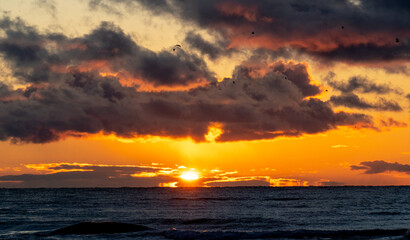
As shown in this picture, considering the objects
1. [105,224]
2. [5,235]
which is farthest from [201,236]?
[5,235]

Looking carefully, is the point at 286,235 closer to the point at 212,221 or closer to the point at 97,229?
the point at 212,221

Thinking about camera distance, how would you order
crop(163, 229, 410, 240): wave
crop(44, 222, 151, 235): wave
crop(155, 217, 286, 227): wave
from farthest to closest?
crop(155, 217, 286, 227): wave < crop(44, 222, 151, 235): wave < crop(163, 229, 410, 240): wave

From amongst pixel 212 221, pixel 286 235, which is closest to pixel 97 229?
pixel 212 221

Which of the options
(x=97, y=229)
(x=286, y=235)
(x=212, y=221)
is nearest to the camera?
(x=286, y=235)

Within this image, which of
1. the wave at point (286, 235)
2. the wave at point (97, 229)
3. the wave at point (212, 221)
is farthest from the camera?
the wave at point (212, 221)

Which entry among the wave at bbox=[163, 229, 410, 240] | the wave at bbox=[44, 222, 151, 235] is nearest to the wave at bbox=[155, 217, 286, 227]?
the wave at bbox=[44, 222, 151, 235]

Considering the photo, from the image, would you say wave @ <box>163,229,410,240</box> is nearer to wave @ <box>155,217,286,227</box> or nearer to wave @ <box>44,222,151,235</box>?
wave @ <box>44,222,151,235</box>

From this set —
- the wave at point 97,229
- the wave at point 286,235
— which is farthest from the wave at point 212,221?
the wave at point 286,235

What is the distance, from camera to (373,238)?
154 feet

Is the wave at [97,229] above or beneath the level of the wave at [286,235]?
above

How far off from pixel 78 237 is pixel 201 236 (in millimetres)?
13261

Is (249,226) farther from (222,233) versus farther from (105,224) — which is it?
(105,224)

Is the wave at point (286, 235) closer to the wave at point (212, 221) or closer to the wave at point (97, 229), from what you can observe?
the wave at point (97, 229)

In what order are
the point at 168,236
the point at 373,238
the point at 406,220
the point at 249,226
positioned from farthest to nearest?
the point at 406,220
the point at 249,226
the point at 168,236
the point at 373,238
